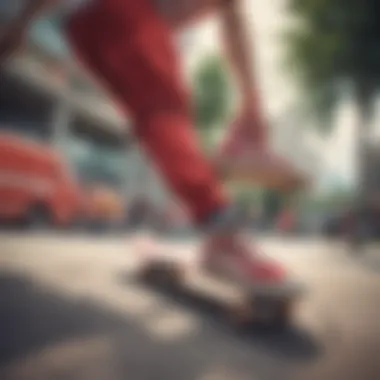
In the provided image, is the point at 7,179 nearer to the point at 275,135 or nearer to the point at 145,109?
the point at 145,109

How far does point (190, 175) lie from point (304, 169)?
224mm

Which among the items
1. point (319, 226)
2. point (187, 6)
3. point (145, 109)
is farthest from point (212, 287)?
point (187, 6)

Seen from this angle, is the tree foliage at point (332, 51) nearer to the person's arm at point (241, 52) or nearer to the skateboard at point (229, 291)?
the person's arm at point (241, 52)

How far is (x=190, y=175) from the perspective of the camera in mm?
992

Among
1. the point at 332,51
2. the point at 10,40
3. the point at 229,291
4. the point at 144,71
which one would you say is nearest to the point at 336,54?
the point at 332,51

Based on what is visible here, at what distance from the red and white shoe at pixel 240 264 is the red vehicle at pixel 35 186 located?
27cm

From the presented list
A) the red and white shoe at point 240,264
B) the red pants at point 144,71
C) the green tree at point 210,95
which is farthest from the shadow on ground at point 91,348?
the green tree at point 210,95

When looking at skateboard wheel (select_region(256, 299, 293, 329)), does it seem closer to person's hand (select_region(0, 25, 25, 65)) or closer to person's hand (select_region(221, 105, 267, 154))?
person's hand (select_region(221, 105, 267, 154))

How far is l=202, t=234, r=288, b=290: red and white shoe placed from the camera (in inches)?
38.0

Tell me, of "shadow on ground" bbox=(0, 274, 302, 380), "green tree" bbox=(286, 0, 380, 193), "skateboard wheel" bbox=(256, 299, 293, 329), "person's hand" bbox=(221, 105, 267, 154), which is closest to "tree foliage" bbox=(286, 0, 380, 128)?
"green tree" bbox=(286, 0, 380, 193)

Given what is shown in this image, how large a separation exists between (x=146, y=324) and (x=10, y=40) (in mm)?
615

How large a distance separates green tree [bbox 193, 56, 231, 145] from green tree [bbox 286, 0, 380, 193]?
151mm

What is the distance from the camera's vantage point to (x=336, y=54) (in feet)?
3.34

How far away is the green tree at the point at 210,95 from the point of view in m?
0.99
